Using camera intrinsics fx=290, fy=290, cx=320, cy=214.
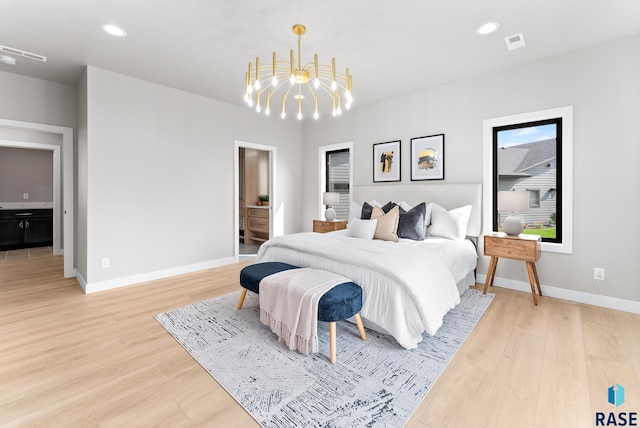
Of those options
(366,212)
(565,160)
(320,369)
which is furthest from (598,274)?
(320,369)

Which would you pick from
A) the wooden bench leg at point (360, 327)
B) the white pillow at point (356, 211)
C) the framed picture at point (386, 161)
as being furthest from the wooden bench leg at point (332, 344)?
the framed picture at point (386, 161)

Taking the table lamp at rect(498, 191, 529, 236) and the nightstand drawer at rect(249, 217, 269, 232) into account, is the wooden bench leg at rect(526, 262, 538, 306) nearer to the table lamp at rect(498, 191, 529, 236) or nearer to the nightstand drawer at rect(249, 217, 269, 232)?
the table lamp at rect(498, 191, 529, 236)

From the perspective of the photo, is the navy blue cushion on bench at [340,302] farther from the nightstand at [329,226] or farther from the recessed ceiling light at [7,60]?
the recessed ceiling light at [7,60]

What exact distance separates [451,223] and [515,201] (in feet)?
2.36

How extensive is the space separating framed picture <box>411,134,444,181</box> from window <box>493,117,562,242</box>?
2.18ft

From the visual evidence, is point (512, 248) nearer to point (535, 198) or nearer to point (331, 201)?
point (535, 198)

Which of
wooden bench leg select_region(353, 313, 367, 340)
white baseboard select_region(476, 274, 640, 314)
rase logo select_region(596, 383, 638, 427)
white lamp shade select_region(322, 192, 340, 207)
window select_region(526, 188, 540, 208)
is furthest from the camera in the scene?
white lamp shade select_region(322, 192, 340, 207)

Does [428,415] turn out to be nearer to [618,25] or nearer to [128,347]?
[128,347]

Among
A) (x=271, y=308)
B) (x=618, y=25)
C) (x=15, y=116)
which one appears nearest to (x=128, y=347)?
(x=271, y=308)

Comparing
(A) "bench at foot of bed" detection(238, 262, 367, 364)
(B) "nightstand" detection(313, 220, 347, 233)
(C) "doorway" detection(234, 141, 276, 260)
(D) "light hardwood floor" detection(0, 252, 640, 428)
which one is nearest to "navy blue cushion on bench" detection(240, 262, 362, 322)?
(A) "bench at foot of bed" detection(238, 262, 367, 364)

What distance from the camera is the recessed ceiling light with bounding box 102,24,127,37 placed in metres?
2.65

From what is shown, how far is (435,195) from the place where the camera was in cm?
409

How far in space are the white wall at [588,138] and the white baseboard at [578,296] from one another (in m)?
0.05

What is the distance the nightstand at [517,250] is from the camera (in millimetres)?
3090
